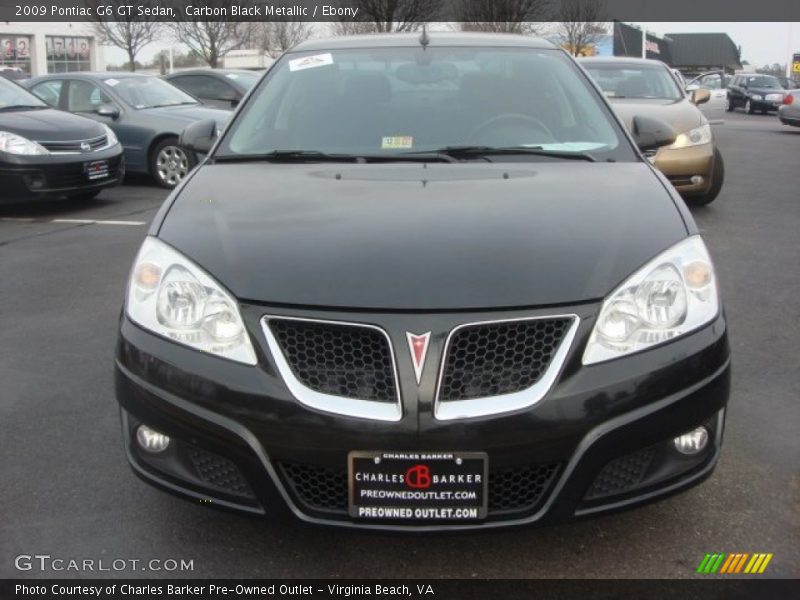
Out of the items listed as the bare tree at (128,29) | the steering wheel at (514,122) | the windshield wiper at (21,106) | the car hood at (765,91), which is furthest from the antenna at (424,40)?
the car hood at (765,91)

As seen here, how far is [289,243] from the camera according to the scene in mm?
2525

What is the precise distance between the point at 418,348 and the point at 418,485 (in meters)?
0.35

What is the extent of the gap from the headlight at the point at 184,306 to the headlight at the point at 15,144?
6418 mm

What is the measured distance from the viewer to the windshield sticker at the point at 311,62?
3859 mm

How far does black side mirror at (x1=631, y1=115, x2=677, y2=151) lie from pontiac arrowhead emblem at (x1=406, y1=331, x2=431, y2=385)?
2083 mm

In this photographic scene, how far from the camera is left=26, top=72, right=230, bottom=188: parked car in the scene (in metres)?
10.6

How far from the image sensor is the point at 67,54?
50.8 m

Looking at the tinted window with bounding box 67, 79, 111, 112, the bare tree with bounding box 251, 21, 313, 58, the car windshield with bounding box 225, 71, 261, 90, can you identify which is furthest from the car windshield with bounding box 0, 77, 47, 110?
the bare tree with bounding box 251, 21, 313, 58

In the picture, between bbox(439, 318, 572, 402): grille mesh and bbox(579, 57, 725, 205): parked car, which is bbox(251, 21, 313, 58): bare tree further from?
bbox(439, 318, 572, 402): grille mesh

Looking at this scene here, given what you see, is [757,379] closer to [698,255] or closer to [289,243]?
[698,255]

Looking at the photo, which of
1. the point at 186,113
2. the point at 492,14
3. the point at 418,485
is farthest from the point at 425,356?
the point at 492,14

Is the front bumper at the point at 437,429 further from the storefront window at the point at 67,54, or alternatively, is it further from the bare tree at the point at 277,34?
the storefront window at the point at 67,54

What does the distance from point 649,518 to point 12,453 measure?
7.63 ft

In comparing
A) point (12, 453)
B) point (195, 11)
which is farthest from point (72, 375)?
point (195, 11)
